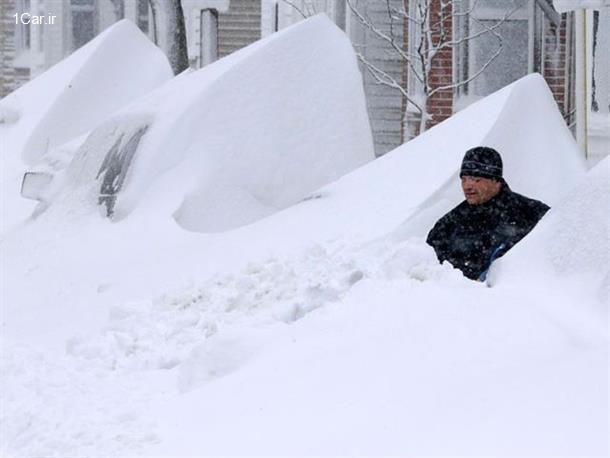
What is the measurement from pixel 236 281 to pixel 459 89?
974 centimetres

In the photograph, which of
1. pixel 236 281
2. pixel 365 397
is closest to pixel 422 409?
pixel 365 397

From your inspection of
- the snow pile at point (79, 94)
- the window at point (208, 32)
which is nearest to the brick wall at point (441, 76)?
the window at point (208, 32)

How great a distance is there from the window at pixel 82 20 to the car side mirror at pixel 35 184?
13.6 metres

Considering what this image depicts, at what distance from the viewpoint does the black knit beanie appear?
7.54 m

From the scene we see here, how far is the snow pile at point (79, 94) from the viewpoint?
42.7 ft

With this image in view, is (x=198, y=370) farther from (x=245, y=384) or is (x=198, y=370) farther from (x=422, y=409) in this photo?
(x=422, y=409)

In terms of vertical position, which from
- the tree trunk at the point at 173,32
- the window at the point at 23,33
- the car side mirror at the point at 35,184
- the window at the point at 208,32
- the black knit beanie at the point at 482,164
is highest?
the black knit beanie at the point at 482,164

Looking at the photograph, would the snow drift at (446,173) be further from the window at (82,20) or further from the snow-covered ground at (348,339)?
the window at (82,20)

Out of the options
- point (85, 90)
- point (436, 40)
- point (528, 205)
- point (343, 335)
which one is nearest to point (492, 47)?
point (436, 40)

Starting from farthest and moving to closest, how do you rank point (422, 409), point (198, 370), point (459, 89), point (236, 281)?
1. point (459, 89)
2. point (236, 281)
3. point (198, 370)
4. point (422, 409)

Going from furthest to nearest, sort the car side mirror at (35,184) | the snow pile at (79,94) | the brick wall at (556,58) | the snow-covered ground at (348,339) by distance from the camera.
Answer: the brick wall at (556,58)
the snow pile at (79,94)
the car side mirror at (35,184)
the snow-covered ground at (348,339)

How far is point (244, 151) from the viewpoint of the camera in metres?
9.82

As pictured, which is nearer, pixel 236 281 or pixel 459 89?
pixel 236 281

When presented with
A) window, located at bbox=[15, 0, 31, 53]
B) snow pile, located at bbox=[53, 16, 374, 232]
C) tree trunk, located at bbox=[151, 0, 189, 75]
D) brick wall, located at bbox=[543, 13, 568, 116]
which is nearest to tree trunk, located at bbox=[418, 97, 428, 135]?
brick wall, located at bbox=[543, 13, 568, 116]
